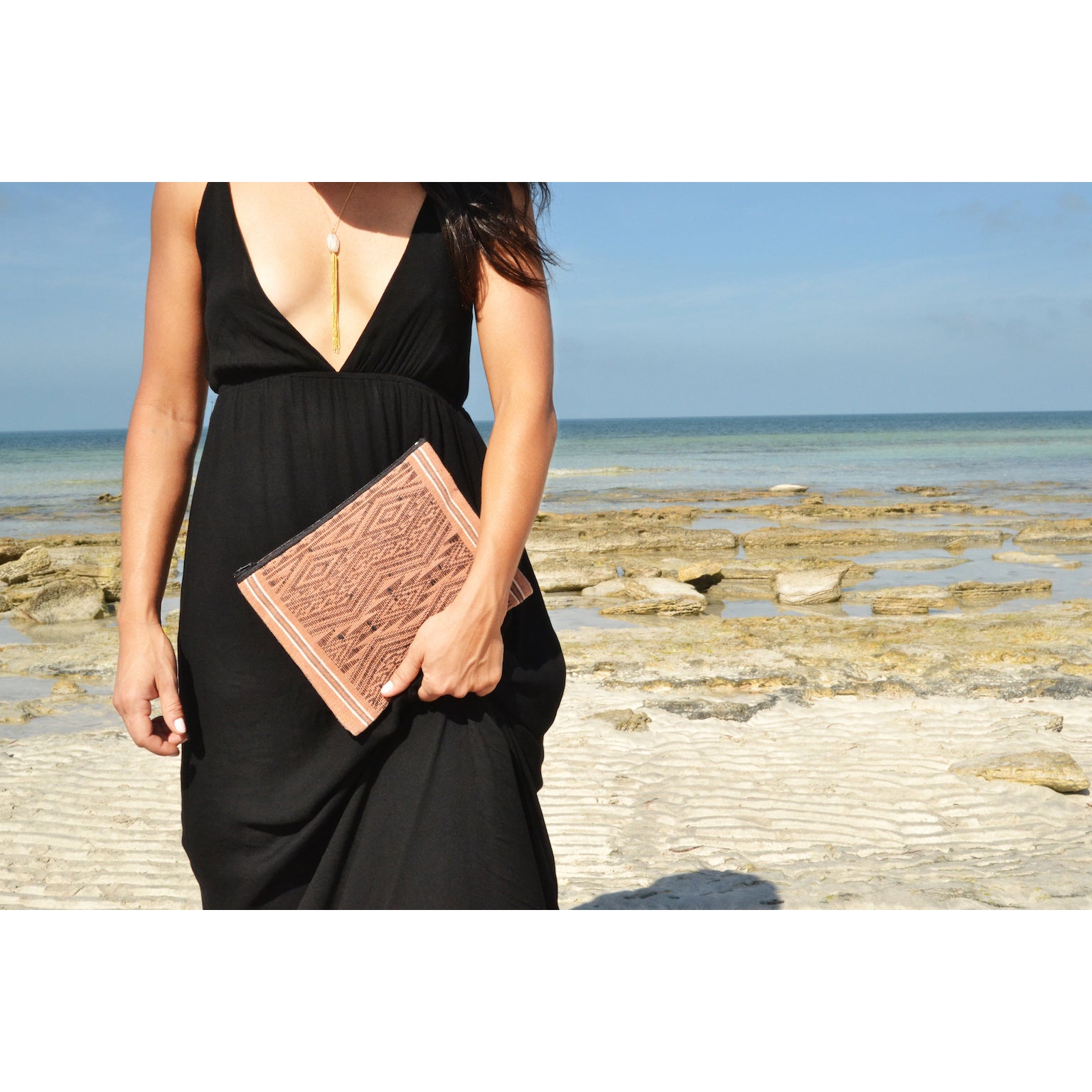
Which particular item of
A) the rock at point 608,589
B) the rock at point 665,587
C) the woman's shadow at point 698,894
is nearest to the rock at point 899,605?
the rock at point 665,587

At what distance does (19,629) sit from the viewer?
32.0ft

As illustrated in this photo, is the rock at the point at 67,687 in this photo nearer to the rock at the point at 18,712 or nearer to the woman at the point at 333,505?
the rock at the point at 18,712

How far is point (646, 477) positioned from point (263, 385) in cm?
3161

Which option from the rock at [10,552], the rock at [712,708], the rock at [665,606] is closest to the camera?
the rock at [712,708]

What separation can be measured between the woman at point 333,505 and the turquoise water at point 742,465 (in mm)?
11653

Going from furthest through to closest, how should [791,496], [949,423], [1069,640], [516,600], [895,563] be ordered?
[949,423], [791,496], [895,563], [1069,640], [516,600]

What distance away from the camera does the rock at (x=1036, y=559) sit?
1284 cm

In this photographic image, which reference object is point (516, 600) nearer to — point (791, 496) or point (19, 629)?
point (19, 629)

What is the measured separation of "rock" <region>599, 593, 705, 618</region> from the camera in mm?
9953

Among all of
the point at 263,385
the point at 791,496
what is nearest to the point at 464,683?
the point at 263,385

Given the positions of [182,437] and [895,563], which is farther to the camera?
[895,563]

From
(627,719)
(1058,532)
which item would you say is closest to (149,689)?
(627,719)

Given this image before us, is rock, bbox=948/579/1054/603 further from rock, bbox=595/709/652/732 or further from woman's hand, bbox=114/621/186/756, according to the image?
woman's hand, bbox=114/621/186/756

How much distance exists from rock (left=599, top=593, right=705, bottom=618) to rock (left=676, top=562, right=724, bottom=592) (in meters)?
1.16
